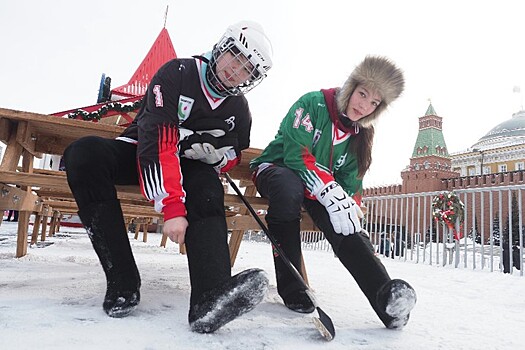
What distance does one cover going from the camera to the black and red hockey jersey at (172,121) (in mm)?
1165

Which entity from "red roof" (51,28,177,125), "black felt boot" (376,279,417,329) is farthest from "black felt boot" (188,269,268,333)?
"red roof" (51,28,177,125)

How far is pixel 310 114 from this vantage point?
1635 millimetres

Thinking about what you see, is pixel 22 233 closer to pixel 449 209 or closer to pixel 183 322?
pixel 183 322

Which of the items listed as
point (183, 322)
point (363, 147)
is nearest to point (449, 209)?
point (363, 147)

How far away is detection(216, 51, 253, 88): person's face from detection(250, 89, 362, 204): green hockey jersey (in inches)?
14.6

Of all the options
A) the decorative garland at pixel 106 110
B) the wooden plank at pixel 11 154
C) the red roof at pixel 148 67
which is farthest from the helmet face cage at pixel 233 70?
the red roof at pixel 148 67

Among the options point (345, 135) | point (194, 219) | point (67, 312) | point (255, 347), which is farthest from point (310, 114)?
point (67, 312)

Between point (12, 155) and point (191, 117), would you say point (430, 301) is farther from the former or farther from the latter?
point (12, 155)

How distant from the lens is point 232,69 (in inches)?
50.9

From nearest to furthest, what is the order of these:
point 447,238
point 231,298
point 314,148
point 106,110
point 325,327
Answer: point 231,298
point 325,327
point 314,148
point 106,110
point 447,238

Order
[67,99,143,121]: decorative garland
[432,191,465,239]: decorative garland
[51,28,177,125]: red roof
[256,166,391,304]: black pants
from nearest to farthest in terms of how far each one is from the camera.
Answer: [256,166,391,304]: black pants → [67,99,143,121]: decorative garland → [51,28,177,125]: red roof → [432,191,465,239]: decorative garland

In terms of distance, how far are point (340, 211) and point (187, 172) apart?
556mm

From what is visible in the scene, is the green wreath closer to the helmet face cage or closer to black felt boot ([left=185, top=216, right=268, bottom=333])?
the helmet face cage

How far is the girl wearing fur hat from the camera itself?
1.34m
